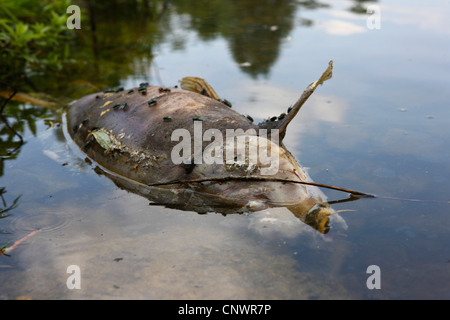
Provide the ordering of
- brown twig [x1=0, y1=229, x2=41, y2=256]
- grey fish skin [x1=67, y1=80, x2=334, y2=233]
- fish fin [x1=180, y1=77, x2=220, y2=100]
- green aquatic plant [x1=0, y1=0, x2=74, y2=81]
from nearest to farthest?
1. brown twig [x1=0, y1=229, x2=41, y2=256]
2. grey fish skin [x1=67, y1=80, x2=334, y2=233]
3. fish fin [x1=180, y1=77, x2=220, y2=100]
4. green aquatic plant [x1=0, y1=0, x2=74, y2=81]

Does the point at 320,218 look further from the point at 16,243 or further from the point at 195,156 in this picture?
the point at 16,243

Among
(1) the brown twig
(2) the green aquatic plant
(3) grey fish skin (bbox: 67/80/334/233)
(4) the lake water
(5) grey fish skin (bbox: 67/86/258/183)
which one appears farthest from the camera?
(2) the green aquatic plant

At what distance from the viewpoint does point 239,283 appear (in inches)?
90.8

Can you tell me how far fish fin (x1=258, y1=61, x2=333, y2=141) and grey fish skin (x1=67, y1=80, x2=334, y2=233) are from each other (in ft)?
0.29

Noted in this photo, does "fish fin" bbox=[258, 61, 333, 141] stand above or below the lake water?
above

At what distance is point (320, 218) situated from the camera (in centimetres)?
273

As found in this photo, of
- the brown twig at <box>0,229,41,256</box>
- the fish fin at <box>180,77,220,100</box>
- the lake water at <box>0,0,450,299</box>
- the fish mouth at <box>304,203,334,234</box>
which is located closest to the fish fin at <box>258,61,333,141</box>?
the lake water at <box>0,0,450,299</box>

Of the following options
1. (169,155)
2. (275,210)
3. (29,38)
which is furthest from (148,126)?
(29,38)

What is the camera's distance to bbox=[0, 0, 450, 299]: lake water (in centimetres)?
234

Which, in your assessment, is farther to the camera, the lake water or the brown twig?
the brown twig

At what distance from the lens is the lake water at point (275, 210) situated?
7.67 ft

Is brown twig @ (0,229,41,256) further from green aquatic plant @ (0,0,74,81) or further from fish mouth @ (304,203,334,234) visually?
green aquatic plant @ (0,0,74,81)
